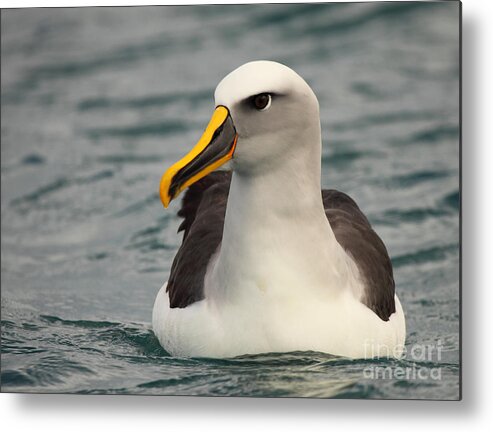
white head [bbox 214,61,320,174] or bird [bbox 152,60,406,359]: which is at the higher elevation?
white head [bbox 214,61,320,174]

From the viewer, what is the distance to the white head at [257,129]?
6.93 metres

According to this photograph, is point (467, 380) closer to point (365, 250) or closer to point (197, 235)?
point (365, 250)

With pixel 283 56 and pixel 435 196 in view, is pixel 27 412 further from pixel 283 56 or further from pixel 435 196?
pixel 283 56

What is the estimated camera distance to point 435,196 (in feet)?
29.4

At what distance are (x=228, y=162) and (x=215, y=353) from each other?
2.97 feet

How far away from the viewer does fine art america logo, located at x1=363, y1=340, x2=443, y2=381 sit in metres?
7.51

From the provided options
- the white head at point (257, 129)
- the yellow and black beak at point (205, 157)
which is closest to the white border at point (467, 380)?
the white head at point (257, 129)

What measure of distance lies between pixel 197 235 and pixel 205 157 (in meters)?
1.12

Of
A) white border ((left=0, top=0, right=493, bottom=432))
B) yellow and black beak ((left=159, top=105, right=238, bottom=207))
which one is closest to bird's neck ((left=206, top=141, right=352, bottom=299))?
yellow and black beak ((left=159, top=105, right=238, bottom=207))

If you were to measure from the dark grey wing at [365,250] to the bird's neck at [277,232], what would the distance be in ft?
1.26

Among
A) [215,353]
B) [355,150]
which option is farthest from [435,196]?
[215,353]

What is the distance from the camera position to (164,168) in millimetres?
10266

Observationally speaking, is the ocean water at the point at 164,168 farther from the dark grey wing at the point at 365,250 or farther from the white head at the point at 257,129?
the white head at the point at 257,129

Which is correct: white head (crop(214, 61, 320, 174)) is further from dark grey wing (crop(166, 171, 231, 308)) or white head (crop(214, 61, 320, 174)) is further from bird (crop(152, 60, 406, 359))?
dark grey wing (crop(166, 171, 231, 308))
